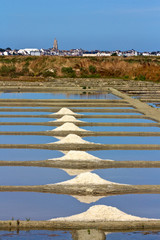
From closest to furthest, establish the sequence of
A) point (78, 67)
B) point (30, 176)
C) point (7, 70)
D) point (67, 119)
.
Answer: point (30, 176), point (67, 119), point (78, 67), point (7, 70)

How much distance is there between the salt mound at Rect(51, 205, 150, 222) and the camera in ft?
26.7

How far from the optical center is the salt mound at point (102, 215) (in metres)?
8.13

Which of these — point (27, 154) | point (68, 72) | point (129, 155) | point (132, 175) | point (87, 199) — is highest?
point (68, 72)

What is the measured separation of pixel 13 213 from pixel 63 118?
1043cm

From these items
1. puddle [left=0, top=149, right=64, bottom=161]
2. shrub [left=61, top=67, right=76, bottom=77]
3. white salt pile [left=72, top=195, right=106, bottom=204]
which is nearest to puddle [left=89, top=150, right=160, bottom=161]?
puddle [left=0, top=149, right=64, bottom=161]

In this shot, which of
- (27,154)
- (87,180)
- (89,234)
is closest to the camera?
(89,234)

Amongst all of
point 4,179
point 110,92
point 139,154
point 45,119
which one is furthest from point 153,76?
point 4,179

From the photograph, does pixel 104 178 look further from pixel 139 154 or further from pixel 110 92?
pixel 110 92

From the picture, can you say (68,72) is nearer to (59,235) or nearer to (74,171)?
(74,171)

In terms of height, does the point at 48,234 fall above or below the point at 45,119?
below

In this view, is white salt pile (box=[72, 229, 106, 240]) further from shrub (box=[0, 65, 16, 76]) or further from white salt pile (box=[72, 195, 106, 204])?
shrub (box=[0, 65, 16, 76])

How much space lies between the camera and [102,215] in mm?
8195

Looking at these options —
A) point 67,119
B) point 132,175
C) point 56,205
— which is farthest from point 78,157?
point 67,119

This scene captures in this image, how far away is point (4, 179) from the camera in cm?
1080
